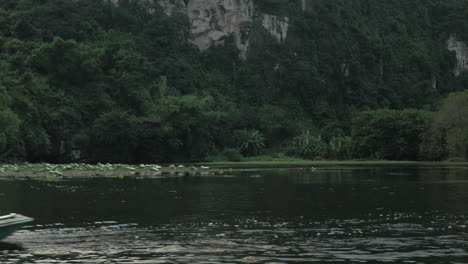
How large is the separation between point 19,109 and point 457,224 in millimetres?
79721

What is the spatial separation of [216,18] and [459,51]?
73.7 m

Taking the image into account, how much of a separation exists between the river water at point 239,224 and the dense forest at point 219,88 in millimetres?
39929

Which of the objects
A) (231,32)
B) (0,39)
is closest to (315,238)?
(0,39)

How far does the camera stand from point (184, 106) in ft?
378

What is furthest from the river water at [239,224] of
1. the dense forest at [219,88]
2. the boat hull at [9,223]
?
the dense forest at [219,88]

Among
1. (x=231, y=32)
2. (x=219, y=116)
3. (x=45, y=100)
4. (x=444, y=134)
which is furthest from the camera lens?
(x=231, y=32)

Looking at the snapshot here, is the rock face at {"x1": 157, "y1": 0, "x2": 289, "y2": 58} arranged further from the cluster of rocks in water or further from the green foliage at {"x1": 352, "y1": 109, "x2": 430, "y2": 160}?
the cluster of rocks in water

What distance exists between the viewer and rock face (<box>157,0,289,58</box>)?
161875 millimetres

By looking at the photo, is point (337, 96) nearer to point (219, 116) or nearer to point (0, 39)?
point (219, 116)

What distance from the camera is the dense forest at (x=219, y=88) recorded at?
106 meters

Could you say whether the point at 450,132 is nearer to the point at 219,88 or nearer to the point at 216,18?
the point at 219,88

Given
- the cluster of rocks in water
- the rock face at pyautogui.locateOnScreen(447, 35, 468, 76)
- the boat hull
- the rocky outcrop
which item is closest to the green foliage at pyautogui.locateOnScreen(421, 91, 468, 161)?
the cluster of rocks in water

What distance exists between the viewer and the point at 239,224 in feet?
91.9

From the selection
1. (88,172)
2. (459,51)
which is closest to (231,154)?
(88,172)
